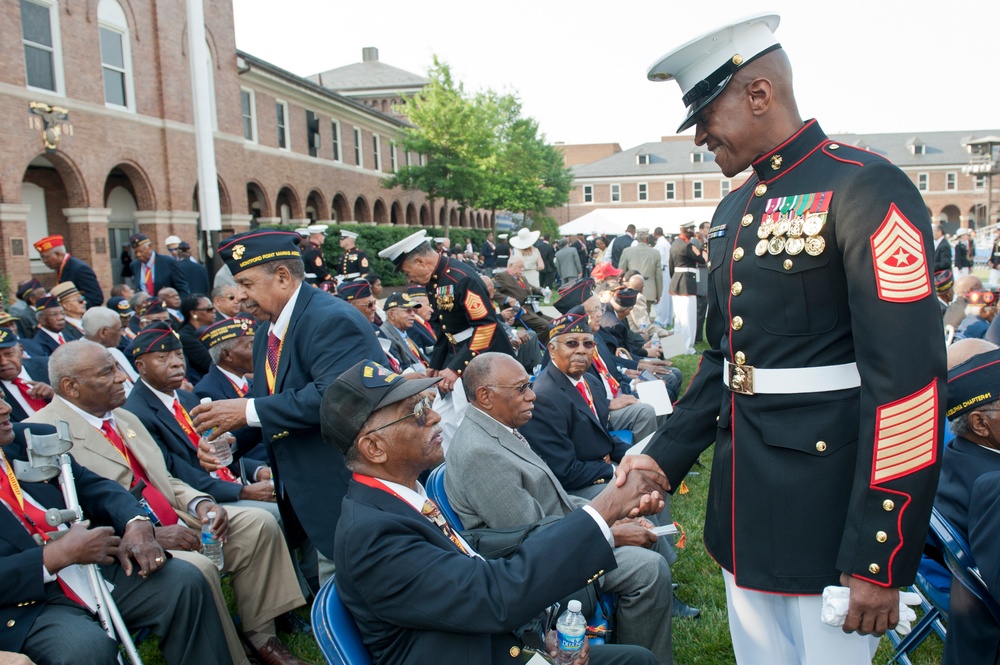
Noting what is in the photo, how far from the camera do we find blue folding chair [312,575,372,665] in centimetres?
217

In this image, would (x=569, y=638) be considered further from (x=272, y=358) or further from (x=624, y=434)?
(x=624, y=434)

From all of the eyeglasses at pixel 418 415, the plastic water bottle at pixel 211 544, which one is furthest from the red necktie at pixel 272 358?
the eyeglasses at pixel 418 415

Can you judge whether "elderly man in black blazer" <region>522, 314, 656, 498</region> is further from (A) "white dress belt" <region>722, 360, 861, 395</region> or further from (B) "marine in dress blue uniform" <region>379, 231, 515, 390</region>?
(A) "white dress belt" <region>722, 360, 861, 395</region>

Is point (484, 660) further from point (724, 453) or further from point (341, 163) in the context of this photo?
point (341, 163)

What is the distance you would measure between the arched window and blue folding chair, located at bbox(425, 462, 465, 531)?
18.1 meters

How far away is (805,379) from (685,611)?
277 cm

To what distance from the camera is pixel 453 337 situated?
6.30m

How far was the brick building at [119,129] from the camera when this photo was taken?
15.3 metres

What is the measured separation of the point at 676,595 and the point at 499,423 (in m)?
1.71

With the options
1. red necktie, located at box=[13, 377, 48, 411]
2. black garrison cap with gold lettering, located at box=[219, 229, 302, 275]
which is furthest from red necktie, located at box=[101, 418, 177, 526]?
red necktie, located at box=[13, 377, 48, 411]

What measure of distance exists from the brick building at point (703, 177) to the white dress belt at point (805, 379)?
64.8 m

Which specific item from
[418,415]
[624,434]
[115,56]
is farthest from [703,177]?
[418,415]

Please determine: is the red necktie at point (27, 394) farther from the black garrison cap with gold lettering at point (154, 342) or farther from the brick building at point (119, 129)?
the brick building at point (119, 129)

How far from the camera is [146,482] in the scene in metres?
4.02
